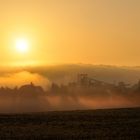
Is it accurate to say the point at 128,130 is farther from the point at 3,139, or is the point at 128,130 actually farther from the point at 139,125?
the point at 3,139

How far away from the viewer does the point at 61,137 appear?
5584 centimetres

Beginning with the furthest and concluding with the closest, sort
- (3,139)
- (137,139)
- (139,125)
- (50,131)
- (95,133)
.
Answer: (139,125)
(50,131)
(95,133)
(3,139)
(137,139)

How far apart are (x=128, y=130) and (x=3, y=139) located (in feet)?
58.2

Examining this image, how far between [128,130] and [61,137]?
1079 centimetres

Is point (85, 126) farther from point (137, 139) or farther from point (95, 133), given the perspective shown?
point (137, 139)

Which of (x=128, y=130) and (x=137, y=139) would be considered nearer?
(x=137, y=139)

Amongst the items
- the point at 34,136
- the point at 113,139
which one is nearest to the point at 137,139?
the point at 113,139

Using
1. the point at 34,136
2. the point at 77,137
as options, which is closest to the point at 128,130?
the point at 77,137

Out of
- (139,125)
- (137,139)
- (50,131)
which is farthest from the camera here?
(139,125)

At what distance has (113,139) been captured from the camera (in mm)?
51781

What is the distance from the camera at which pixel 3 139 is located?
5478 centimetres

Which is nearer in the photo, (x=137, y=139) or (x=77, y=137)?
(x=137, y=139)

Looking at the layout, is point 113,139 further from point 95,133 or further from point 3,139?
point 3,139

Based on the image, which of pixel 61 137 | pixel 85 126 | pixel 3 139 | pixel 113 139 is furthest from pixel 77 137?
pixel 85 126
